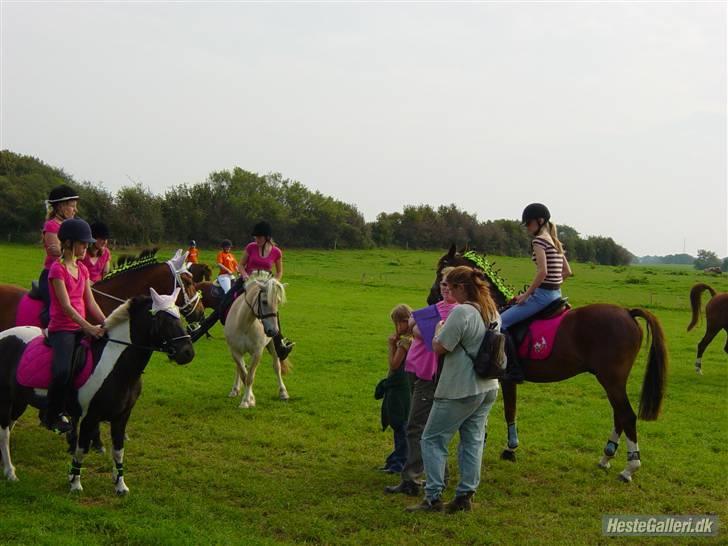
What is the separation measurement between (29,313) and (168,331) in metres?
2.69

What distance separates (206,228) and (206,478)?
172 feet

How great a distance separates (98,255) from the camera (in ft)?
29.4

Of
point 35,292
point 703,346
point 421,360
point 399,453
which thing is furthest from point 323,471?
point 703,346

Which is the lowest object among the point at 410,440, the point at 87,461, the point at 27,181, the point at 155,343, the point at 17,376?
the point at 87,461

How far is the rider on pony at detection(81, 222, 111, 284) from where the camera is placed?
8.77m

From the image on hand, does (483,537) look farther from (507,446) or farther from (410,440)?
(507,446)

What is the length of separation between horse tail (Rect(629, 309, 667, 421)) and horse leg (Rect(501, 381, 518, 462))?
1.54 m

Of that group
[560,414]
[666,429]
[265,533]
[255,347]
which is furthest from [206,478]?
[666,429]

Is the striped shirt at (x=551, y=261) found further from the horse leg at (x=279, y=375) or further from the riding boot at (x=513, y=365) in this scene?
the horse leg at (x=279, y=375)

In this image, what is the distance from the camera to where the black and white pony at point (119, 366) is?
603 centimetres

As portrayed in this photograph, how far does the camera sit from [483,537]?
5.43m

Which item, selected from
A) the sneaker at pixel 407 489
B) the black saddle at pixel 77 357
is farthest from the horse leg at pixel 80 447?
the sneaker at pixel 407 489

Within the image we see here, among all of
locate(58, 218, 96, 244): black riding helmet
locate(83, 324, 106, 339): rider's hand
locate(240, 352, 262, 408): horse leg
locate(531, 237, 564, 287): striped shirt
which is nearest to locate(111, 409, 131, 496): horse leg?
locate(83, 324, 106, 339): rider's hand

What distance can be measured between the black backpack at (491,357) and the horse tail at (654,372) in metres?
2.68
